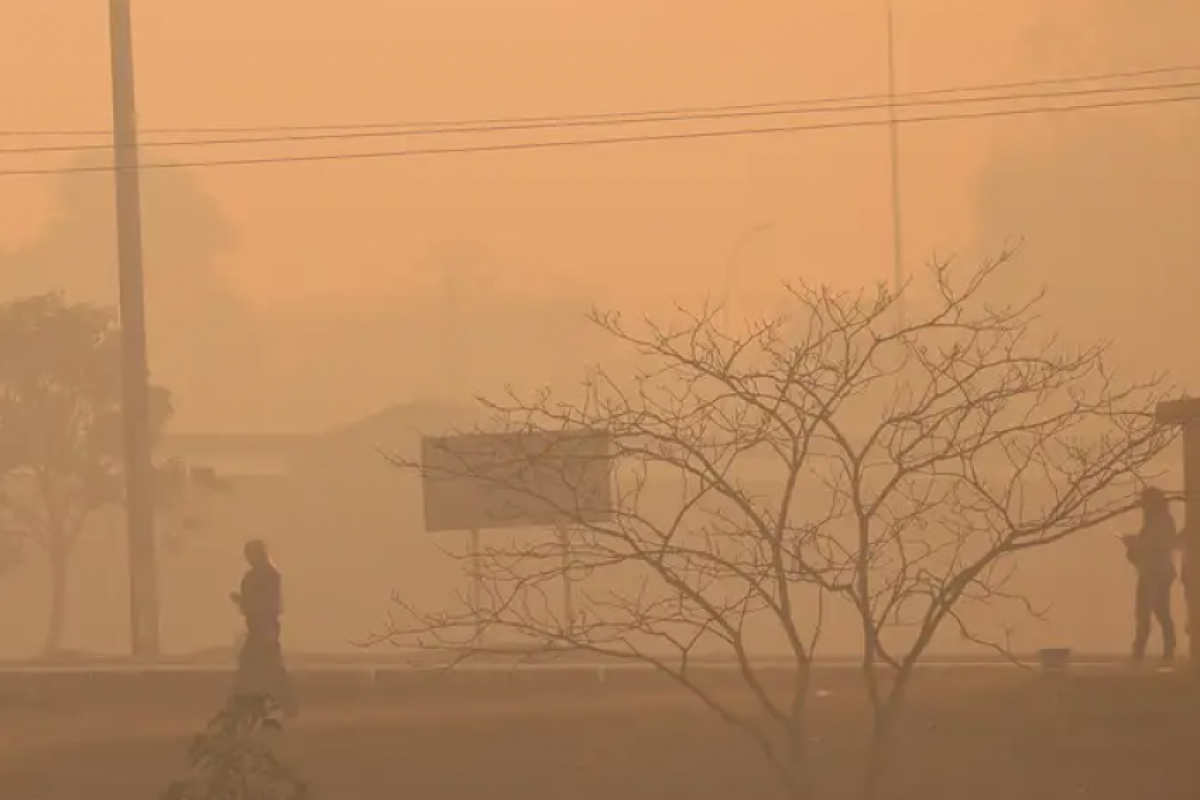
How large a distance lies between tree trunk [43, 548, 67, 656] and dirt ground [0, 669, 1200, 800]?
1409 cm

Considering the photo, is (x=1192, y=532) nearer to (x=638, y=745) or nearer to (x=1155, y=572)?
(x=1155, y=572)

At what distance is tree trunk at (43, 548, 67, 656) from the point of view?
33781 mm

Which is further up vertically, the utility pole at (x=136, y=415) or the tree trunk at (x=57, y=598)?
the utility pole at (x=136, y=415)

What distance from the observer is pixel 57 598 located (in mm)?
33812

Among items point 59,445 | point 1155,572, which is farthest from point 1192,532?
point 59,445

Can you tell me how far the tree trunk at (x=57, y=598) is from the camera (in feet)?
111

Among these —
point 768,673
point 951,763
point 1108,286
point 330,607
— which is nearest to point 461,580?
point 330,607

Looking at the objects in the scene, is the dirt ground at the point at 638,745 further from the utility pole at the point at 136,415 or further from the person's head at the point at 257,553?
the utility pole at the point at 136,415

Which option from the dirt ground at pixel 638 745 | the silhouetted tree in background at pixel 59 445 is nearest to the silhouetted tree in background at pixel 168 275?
the silhouetted tree in background at pixel 59 445

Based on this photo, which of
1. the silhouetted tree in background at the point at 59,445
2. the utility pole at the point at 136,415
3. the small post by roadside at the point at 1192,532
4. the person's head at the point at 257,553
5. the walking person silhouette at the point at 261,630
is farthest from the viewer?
the silhouetted tree in background at the point at 59,445

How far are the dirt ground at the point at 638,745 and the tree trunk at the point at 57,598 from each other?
14.1 m

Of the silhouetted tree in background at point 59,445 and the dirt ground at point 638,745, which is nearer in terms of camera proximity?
the dirt ground at point 638,745

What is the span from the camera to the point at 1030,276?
148 feet

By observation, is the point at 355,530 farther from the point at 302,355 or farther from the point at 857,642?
the point at 857,642
